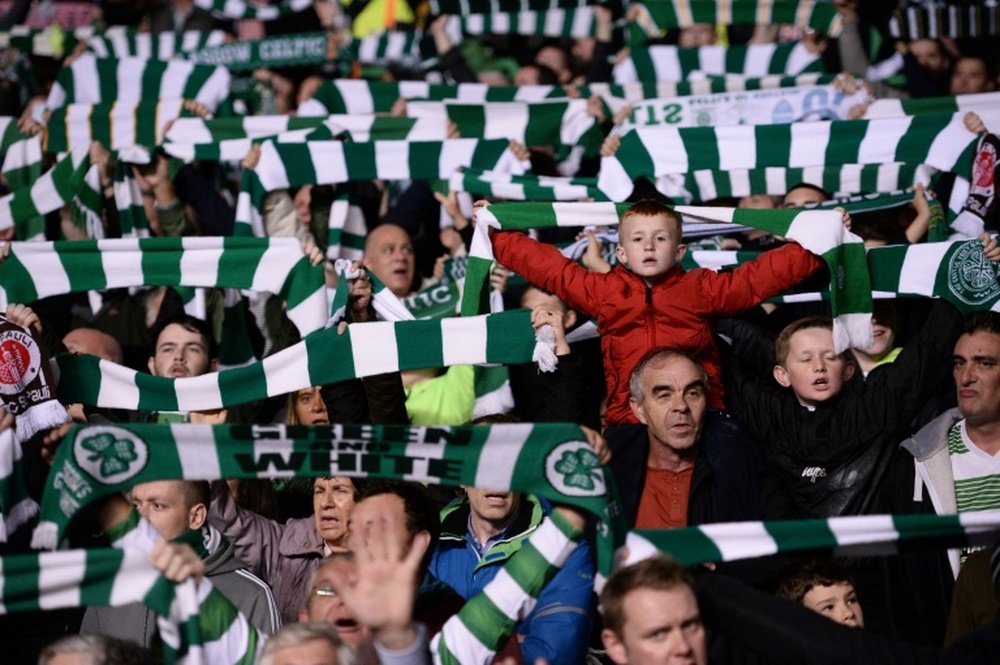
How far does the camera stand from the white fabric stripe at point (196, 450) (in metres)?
4.62

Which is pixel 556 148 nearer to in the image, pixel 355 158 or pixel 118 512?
pixel 355 158

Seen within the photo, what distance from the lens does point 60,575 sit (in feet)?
14.1

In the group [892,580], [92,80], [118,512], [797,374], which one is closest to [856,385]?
[797,374]

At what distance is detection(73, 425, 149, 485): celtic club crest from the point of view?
4566 mm

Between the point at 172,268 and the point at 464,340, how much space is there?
164cm

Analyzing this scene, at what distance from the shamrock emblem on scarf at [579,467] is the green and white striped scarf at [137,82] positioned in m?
6.00

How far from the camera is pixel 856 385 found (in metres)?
5.95

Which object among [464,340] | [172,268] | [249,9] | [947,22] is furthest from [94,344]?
[947,22]

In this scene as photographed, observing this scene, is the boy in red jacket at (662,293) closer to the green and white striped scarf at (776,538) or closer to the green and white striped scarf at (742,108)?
the green and white striped scarf at (776,538)

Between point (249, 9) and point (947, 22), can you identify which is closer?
point (947, 22)

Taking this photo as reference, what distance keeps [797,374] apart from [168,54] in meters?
6.64

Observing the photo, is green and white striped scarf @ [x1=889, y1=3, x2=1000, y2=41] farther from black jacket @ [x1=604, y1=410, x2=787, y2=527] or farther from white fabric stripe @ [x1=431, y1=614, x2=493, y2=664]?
white fabric stripe @ [x1=431, y1=614, x2=493, y2=664]

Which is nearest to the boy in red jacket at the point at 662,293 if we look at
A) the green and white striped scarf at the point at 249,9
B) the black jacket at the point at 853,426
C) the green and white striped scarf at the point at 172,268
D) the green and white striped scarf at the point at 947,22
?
the black jacket at the point at 853,426

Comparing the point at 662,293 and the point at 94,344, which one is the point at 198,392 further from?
the point at 662,293
